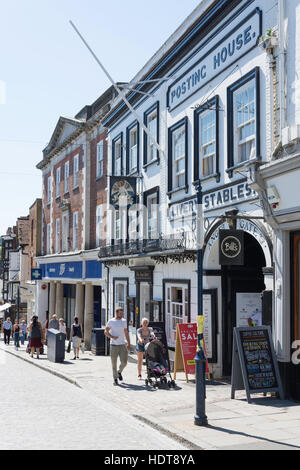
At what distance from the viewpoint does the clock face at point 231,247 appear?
12.7 metres

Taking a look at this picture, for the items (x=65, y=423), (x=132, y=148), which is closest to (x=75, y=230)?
(x=132, y=148)

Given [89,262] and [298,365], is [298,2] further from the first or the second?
[89,262]

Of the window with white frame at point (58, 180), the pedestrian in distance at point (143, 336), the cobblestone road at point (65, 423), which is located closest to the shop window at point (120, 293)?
the pedestrian in distance at point (143, 336)

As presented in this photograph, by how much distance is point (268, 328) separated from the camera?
38.2 feet

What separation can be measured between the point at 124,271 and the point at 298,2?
13.3 metres

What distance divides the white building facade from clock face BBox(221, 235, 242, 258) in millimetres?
422

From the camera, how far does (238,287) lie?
15.1 m

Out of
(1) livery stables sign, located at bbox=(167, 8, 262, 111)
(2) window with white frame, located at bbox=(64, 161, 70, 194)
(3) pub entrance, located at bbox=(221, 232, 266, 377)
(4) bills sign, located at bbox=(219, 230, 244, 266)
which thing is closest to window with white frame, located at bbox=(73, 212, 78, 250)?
(2) window with white frame, located at bbox=(64, 161, 70, 194)

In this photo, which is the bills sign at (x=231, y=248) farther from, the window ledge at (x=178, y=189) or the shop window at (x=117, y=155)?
the shop window at (x=117, y=155)

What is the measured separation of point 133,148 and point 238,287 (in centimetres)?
931

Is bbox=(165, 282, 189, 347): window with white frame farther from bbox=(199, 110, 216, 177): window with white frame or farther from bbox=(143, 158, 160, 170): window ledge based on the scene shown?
bbox=(143, 158, 160, 170): window ledge

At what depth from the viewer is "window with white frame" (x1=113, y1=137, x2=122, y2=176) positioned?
936 inches

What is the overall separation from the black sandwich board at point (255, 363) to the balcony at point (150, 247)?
4.44m

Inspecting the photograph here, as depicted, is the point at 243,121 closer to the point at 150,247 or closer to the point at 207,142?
the point at 207,142
